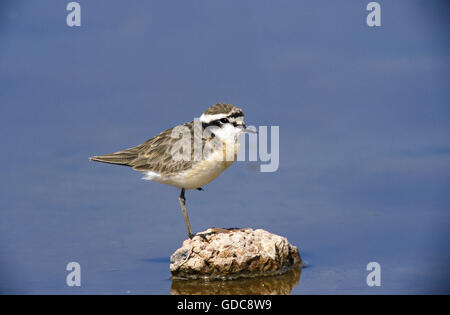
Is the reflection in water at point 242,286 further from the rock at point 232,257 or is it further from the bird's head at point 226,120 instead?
the bird's head at point 226,120

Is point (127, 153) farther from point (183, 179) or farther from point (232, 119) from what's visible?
point (232, 119)

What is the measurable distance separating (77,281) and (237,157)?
325 cm

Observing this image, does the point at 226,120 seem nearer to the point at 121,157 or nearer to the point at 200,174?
the point at 200,174

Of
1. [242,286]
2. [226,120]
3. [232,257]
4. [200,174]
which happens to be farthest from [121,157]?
[242,286]

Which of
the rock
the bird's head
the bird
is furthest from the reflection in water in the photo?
the bird's head

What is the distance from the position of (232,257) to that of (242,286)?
0.51 metres

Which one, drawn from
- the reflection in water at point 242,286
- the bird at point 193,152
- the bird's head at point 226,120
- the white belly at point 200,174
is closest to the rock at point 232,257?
the reflection in water at point 242,286

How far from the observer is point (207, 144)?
40.7ft

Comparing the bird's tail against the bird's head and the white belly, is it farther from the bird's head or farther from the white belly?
the bird's head

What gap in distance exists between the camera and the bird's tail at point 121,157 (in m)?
13.5

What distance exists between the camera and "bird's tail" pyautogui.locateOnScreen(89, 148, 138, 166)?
13453 millimetres

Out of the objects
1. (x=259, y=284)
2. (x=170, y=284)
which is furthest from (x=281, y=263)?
(x=170, y=284)

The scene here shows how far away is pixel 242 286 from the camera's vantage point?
37.8 feet

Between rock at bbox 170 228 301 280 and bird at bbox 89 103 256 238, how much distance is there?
2.46ft
